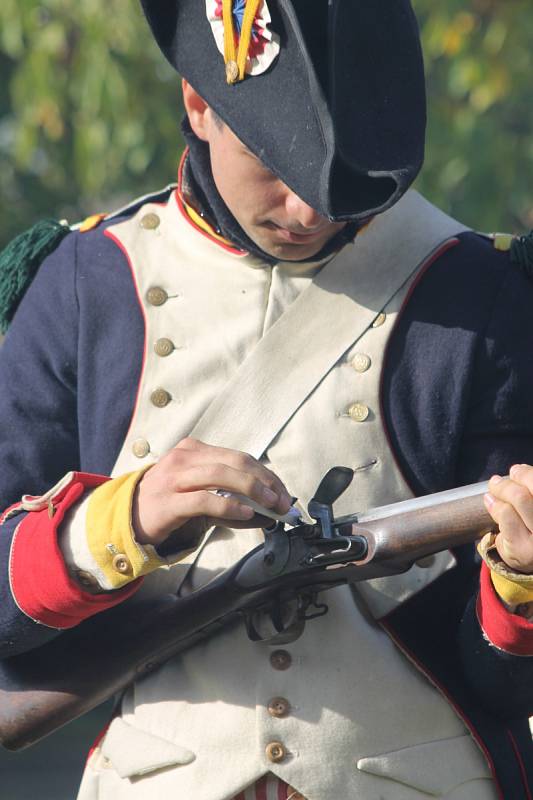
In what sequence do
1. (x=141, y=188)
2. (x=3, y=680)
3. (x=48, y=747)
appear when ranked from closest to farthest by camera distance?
1. (x=3, y=680)
2. (x=48, y=747)
3. (x=141, y=188)

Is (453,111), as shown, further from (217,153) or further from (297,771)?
(297,771)

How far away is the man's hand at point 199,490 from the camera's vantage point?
92.8 inches

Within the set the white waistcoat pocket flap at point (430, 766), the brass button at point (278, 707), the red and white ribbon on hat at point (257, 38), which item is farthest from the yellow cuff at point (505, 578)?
the red and white ribbon on hat at point (257, 38)

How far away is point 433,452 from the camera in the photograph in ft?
8.48

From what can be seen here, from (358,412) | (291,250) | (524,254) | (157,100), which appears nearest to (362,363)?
(358,412)

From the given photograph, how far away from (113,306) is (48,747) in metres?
4.21

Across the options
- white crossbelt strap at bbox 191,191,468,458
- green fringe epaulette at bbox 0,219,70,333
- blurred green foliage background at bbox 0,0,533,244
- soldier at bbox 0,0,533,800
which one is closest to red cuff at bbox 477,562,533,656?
soldier at bbox 0,0,533,800

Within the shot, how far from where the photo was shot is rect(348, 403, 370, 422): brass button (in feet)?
8.42

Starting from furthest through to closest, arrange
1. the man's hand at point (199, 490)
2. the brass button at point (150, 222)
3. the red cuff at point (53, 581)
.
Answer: the brass button at point (150, 222) → the red cuff at point (53, 581) → the man's hand at point (199, 490)

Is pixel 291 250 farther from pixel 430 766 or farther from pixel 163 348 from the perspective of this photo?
pixel 430 766

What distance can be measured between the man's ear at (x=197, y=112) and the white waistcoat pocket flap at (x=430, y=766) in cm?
110

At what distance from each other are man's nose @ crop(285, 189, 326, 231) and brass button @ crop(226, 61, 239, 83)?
207mm

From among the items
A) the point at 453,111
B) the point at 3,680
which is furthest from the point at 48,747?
the point at 3,680

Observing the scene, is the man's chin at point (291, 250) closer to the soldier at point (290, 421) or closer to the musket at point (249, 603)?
the soldier at point (290, 421)
